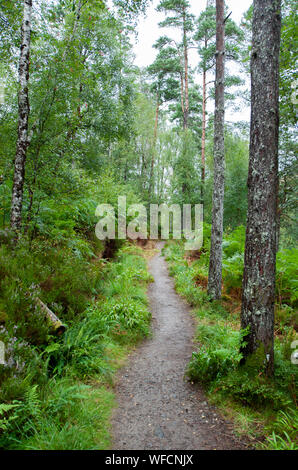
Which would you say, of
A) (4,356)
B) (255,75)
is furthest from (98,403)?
(255,75)

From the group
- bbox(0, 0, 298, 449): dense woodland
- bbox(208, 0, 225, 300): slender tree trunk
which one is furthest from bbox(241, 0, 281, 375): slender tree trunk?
bbox(208, 0, 225, 300): slender tree trunk

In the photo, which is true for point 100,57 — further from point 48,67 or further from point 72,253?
point 72,253

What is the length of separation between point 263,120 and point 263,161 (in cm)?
53

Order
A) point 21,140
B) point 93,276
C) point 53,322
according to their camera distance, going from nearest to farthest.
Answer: point 53,322
point 21,140
point 93,276

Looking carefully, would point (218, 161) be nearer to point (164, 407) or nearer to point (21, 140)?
point (21, 140)

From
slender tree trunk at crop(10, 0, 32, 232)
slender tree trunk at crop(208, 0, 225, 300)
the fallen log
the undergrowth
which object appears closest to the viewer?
the undergrowth

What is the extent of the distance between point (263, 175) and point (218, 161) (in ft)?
12.2

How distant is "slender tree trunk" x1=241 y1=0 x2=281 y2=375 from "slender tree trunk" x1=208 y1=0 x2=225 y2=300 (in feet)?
10.9

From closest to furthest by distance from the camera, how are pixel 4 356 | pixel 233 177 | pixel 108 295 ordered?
pixel 4 356 → pixel 108 295 → pixel 233 177

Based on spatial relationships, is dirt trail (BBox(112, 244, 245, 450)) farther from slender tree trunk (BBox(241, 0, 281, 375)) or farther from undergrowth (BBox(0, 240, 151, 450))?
slender tree trunk (BBox(241, 0, 281, 375))

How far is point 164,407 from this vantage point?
124 inches

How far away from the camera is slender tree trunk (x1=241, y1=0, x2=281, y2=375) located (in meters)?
3.16

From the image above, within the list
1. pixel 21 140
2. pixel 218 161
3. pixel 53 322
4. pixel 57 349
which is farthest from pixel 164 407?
pixel 218 161

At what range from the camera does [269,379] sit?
10.3 feet
